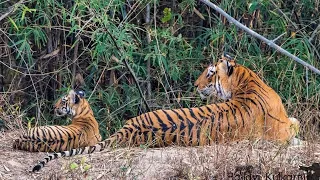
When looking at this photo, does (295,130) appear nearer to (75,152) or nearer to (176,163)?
(176,163)

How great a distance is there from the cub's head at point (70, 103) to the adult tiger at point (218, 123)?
67 centimetres

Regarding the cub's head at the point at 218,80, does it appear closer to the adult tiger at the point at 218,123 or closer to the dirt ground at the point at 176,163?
the adult tiger at the point at 218,123

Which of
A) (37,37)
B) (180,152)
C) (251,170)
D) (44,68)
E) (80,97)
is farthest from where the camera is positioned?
(44,68)

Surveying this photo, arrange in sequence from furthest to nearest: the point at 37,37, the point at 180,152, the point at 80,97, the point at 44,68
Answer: the point at 44,68
the point at 37,37
the point at 80,97
the point at 180,152

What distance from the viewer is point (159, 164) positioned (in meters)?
5.55

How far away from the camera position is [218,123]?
245 inches

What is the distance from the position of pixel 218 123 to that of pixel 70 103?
1461 mm

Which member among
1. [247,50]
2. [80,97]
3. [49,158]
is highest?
[247,50]

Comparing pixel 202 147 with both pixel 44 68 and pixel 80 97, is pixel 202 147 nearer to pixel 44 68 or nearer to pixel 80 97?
pixel 80 97

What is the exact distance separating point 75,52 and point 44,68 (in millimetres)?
376

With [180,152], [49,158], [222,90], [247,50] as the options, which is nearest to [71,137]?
[49,158]

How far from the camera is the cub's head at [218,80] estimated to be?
682cm

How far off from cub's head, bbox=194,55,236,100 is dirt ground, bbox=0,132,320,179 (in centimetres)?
99

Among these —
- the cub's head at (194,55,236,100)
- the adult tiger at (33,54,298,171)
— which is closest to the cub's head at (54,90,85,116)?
the adult tiger at (33,54,298,171)
